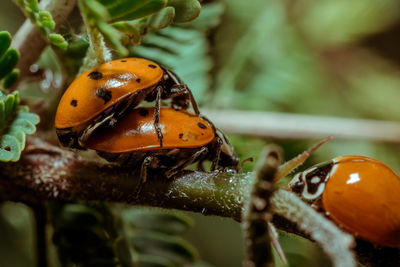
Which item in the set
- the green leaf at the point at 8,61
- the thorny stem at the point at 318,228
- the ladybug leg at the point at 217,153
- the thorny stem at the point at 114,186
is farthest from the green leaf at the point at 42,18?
the thorny stem at the point at 318,228

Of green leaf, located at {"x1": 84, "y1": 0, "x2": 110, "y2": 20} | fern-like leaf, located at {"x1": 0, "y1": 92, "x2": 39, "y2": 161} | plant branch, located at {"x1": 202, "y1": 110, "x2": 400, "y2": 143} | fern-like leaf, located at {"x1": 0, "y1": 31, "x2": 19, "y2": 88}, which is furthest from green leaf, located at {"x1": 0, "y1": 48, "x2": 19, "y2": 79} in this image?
plant branch, located at {"x1": 202, "y1": 110, "x2": 400, "y2": 143}

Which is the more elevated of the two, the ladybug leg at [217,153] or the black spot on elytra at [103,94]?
the black spot on elytra at [103,94]

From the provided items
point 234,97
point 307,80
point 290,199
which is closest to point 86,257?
point 290,199

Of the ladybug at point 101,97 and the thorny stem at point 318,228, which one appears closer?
the thorny stem at point 318,228

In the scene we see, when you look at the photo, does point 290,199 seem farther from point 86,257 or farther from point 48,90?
point 48,90

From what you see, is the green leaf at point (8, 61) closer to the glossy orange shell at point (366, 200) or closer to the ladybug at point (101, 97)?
the ladybug at point (101, 97)

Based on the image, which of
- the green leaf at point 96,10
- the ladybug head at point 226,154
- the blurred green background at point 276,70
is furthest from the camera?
the blurred green background at point 276,70

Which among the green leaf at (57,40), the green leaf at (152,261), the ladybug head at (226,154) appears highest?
the green leaf at (57,40)
